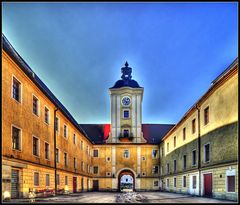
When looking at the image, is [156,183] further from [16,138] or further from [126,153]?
[16,138]

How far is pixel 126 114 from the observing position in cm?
5494

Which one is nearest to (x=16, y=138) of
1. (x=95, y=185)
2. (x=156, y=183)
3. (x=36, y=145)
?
(x=36, y=145)

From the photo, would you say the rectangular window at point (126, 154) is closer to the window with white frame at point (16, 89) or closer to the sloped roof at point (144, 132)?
the sloped roof at point (144, 132)

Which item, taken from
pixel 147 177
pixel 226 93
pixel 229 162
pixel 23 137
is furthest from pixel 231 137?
pixel 147 177

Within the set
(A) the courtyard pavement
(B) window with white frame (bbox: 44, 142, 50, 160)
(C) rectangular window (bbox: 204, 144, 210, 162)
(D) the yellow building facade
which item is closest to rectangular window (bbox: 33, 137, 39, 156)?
(D) the yellow building facade

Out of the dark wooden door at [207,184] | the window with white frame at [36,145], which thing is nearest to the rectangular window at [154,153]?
the dark wooden door at [207,184]

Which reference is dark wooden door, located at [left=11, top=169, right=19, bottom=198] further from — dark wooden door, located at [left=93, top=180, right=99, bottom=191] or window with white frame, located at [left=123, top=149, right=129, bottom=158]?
window with white frame, located at [left=123, top=149, right=129, bottom=158]

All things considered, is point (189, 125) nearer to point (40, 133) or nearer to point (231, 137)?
point (231, 137)

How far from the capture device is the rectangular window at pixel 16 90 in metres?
19.2

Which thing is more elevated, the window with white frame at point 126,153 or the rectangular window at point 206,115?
the rectangular window at point 206,115

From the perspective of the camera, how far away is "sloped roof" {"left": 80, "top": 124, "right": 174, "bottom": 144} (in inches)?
2205

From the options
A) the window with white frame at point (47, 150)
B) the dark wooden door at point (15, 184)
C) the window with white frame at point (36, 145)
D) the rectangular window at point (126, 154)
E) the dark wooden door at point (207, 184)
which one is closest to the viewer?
the dark wooden door at point (15, 184)

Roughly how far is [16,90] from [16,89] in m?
0.06

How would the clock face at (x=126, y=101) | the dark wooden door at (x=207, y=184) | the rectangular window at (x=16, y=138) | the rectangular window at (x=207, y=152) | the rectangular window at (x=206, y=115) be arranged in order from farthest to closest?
the clock face at (x=126, y=101), the rectangular window at (x=206, y=115), the rectangular window at (x=207, y=152), the dark wooden door at (x=207, y=184), the rectangular window at (x=16, y=138)
